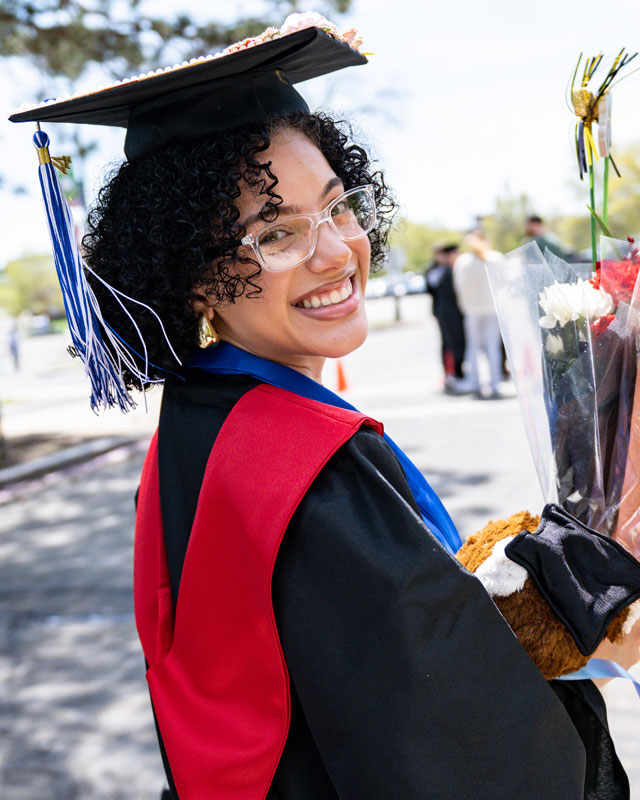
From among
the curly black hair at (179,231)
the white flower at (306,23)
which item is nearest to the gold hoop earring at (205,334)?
the curly black hair at (179,231)

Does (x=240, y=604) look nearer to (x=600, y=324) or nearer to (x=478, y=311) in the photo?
(x=600, y=324)

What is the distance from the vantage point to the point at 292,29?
142cm

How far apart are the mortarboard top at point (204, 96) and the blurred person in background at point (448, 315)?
Result: 30.1ft

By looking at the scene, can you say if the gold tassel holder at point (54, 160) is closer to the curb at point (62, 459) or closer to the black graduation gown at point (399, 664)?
the black graduation gown at point (399, 664)

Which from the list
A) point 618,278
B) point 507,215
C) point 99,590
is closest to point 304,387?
point 618,278

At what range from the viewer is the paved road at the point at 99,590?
10.3ft

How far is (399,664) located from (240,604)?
9.9 inches

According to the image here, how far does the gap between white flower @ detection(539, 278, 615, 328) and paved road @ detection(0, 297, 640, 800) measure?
199 centimetres

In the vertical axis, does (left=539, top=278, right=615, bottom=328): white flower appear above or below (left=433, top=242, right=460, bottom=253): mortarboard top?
above

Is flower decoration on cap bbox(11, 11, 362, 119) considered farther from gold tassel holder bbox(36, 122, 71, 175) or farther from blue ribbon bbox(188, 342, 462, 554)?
blue ribbon bbox(188, 342, 462, 554)

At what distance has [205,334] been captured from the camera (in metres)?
1.58

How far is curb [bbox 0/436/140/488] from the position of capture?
8000mm

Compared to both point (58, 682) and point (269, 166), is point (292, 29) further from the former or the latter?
point (58, 682)

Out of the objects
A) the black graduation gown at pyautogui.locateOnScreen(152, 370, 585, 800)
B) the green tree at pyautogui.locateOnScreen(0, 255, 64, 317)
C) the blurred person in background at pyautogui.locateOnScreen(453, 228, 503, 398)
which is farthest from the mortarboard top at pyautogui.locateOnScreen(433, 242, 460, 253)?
the green tree at pyautogui.locateOnScreen(0, 255, 64, 317)
